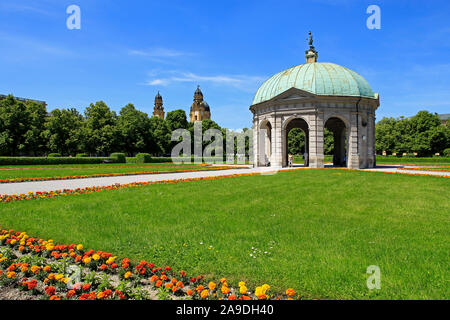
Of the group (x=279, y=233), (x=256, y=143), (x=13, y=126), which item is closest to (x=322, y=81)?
(x=256, y=143)

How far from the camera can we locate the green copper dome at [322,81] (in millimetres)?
27078

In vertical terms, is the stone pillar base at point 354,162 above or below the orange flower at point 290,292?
above

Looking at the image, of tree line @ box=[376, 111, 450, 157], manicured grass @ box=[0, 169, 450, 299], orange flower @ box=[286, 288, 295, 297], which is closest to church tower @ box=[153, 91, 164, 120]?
tree line @ box=[376, 111, 450, 157]

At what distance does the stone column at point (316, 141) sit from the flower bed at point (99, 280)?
2454 centimetres

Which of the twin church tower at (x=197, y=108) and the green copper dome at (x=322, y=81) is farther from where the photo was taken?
the twin church tower at (x=197, y=108)

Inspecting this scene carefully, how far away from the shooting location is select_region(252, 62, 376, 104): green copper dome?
88.8ft

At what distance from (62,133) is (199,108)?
88.8m

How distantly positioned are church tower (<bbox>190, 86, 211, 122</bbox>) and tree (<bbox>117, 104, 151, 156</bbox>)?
2903 inches

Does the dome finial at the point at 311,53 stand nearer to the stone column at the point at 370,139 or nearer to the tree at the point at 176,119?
the stone column at the point at 370,139

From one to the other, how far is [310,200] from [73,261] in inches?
279

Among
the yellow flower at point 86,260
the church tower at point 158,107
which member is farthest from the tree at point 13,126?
the church tower at point 158,107

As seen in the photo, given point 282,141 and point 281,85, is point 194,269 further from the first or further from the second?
point 281,85

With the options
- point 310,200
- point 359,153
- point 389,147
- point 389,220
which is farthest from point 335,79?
point 389,147

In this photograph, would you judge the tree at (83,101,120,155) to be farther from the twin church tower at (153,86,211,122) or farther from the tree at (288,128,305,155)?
the twin church tower at (153,86,211,122)
